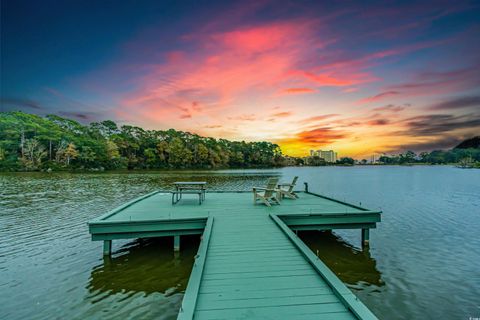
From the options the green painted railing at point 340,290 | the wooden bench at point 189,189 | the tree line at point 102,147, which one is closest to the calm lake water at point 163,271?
the wooden bench at point 189,189

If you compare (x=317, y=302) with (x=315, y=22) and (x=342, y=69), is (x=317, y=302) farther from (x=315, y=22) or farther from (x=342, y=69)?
(x=342, y=69)

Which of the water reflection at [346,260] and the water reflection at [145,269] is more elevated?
the water reflection at [145,269]

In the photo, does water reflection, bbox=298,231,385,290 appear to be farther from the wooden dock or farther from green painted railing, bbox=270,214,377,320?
green painted railing, bbox=270,214,377,320

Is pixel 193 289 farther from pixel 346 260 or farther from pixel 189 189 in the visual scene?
pixel 189 189

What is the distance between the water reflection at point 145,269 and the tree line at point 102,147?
5123 cm

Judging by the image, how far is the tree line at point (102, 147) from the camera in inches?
1849

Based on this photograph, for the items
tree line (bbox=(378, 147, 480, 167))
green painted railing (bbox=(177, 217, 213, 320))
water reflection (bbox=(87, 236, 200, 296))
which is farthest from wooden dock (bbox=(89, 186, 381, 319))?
tree line (bbox=(378, 147, 480, 167))

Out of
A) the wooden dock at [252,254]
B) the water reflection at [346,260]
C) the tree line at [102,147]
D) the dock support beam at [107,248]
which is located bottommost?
the water reflection at [346,260]

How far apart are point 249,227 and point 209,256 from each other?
6.16 ft

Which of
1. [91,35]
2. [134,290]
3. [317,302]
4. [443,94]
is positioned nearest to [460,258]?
[317,302]

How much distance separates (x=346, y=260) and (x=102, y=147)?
194ft

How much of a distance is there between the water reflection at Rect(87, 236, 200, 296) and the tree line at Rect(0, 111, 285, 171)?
168 ft

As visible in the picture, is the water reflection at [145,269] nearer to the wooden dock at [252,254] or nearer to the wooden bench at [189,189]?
the wooden dock at [252,254]

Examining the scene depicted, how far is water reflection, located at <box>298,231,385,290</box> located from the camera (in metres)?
5.55
